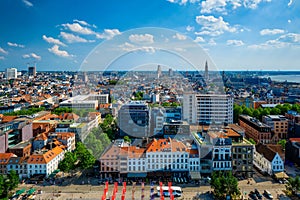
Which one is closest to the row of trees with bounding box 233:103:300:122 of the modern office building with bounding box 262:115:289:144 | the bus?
the modern office building with bounding box 262:115:289:144

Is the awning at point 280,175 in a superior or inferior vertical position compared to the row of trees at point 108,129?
inferior

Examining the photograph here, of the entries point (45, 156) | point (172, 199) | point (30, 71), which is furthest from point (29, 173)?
point (30, 71)

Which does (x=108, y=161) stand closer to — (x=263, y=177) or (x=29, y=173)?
(x=29, y=173)

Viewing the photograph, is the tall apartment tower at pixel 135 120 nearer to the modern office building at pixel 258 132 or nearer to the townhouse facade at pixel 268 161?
the modern office building at pixel 258 132

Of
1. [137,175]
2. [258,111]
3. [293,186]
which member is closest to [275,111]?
[258,111]

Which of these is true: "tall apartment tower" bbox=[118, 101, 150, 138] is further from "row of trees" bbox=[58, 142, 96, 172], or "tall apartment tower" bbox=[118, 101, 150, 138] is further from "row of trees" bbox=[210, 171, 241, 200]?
"row of trees" bbox=[210, 171, 241, 200]

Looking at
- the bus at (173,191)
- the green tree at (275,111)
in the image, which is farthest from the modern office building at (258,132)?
the bus at (173,191)
